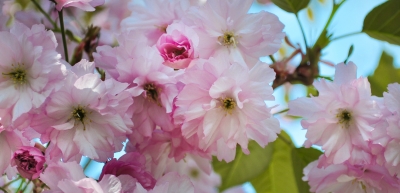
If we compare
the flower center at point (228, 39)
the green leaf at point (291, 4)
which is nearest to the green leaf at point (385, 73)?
the green leaf at point (291, 4)

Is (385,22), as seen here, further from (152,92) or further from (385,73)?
(152,92)

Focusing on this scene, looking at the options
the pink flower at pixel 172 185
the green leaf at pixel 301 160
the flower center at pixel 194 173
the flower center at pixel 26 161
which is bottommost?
the flower center at pixel 194 173

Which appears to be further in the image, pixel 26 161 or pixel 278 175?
pixel 278 175

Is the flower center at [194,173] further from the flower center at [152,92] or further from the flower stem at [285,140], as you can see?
the flower center at [152,92]

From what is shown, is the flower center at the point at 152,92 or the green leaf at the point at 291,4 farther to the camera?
the green leaf at the point at 291,4

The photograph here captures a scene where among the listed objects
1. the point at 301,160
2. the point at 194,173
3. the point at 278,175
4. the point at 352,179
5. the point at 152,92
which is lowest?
the point at 194,173

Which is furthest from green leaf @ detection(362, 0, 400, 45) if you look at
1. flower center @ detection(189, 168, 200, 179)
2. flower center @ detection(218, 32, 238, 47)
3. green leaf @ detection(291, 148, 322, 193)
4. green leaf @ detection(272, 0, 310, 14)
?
flower center @ detection(189, 168, 200, 179)

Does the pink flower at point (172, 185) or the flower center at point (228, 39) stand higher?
the flower center at point (228, 39)

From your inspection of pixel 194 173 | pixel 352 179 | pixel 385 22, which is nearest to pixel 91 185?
→ pixel 352 179
